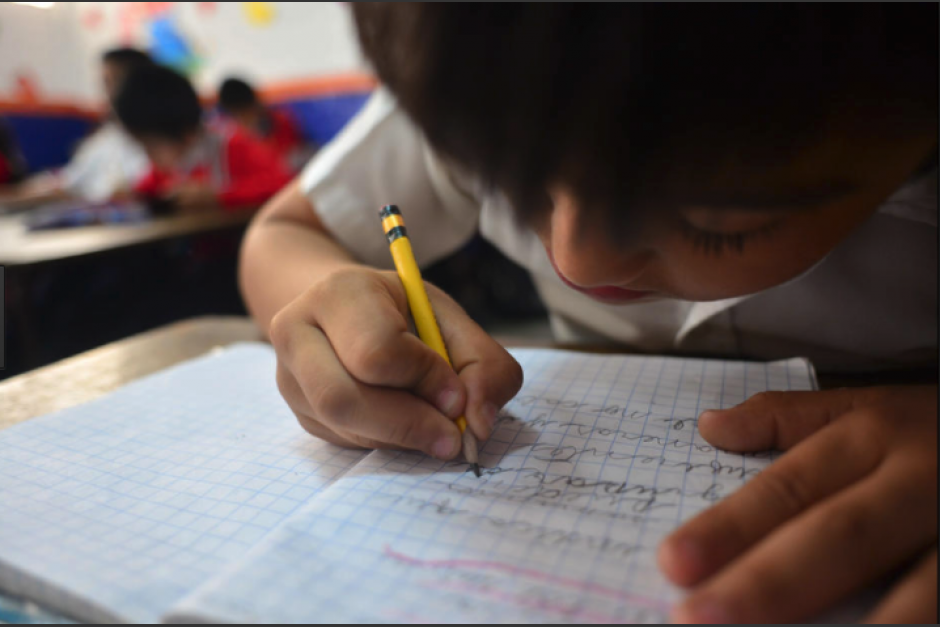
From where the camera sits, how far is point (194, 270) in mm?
1558

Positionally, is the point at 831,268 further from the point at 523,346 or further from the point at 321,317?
the point at 321,317

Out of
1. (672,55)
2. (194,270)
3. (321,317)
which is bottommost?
(194,270)

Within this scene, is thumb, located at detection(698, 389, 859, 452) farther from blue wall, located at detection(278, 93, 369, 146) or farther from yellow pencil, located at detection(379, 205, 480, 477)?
blue wall, located at detection(278, 93, 369, 146)

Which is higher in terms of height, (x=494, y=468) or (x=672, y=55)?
(x=672, y=55)

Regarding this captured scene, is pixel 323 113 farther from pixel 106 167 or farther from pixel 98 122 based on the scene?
pixel 98 122

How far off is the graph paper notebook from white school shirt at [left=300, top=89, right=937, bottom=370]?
90mm

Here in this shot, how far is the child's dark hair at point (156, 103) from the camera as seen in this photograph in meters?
1.78

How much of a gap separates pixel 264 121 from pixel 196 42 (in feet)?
2.87

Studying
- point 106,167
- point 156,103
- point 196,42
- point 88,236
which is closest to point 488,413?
point 88,236

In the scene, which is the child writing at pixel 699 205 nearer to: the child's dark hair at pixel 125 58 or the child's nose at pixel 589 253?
the child's nose at pixel 589 253

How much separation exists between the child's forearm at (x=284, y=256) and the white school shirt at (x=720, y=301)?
0.07 feet

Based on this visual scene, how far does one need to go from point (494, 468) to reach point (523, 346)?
231mm

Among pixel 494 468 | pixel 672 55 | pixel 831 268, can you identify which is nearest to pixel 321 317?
pixel 494 468

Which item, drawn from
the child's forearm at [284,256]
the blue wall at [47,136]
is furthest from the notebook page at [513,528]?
the blue wall at [47,136]
